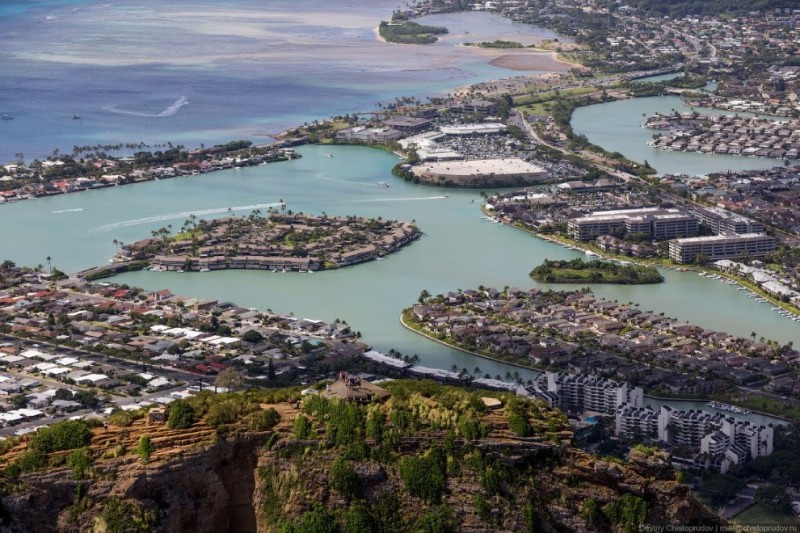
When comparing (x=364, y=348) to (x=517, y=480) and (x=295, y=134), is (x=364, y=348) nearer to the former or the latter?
(x=517, y=480)

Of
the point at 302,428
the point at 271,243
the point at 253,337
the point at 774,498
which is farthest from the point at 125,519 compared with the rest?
the point at 271,243

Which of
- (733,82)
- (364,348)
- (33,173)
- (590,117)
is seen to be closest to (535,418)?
(364,348)

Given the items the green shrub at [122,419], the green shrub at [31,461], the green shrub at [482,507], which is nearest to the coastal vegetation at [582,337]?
the green shrub at [482,507]

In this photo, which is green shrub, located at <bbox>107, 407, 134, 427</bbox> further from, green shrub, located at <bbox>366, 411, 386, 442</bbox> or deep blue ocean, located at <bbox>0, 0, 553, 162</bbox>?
deep blue ocean, located at <bbox>0, 0, 553, 162</bbox>

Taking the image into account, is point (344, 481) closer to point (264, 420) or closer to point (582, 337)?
point (264, 420)

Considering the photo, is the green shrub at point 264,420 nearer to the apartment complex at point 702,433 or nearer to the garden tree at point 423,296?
the apartment complex at point 702,433

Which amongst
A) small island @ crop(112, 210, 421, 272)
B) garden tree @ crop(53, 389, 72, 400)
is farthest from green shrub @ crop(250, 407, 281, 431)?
small island @ crop(112, 210, 421, 272)
